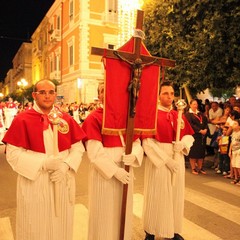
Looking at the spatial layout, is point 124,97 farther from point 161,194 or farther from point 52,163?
point 161,194

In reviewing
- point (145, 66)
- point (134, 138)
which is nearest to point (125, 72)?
point (145, 66)

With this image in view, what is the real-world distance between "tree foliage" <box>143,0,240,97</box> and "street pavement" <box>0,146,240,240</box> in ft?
10.0

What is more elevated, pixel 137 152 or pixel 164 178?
pixel 137 152

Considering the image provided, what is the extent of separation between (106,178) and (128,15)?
9.10 m

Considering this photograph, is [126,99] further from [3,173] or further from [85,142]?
[3,173]

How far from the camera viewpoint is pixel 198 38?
874 cm

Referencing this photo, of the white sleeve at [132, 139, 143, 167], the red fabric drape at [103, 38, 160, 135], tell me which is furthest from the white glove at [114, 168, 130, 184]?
the red fabric drape at [103, 38, 160, 135]

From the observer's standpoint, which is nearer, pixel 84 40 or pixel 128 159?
pixel 128 159

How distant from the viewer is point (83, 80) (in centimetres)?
2411

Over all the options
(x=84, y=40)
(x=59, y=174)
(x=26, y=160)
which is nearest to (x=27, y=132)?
(x=26, y=160)

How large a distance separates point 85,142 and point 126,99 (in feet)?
2.18

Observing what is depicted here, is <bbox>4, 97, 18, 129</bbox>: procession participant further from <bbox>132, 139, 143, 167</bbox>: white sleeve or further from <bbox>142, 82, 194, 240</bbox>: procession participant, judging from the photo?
<bbox>132, 139, 143, 167</bbox>: white sleeve

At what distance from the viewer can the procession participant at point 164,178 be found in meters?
3.85

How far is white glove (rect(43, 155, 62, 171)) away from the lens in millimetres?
2912
